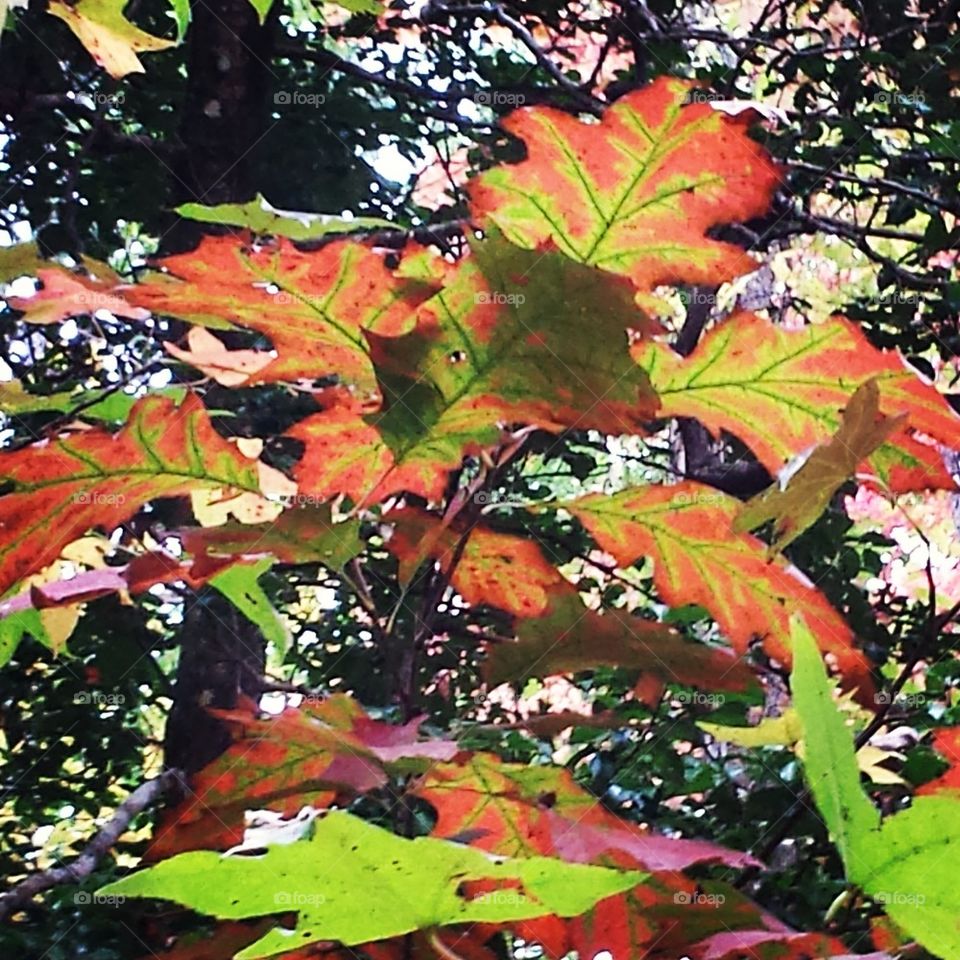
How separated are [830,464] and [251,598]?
283 mm

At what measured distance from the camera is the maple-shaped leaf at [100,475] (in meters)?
0.35

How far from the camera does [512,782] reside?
35 cm

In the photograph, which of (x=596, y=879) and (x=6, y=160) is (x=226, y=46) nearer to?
(x=6, y=160)

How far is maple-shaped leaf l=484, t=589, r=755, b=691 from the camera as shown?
0.36m

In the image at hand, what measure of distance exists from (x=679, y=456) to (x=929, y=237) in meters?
0.74

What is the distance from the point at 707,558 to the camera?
400mm

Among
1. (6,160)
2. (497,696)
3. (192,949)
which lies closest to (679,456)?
(497,696)
